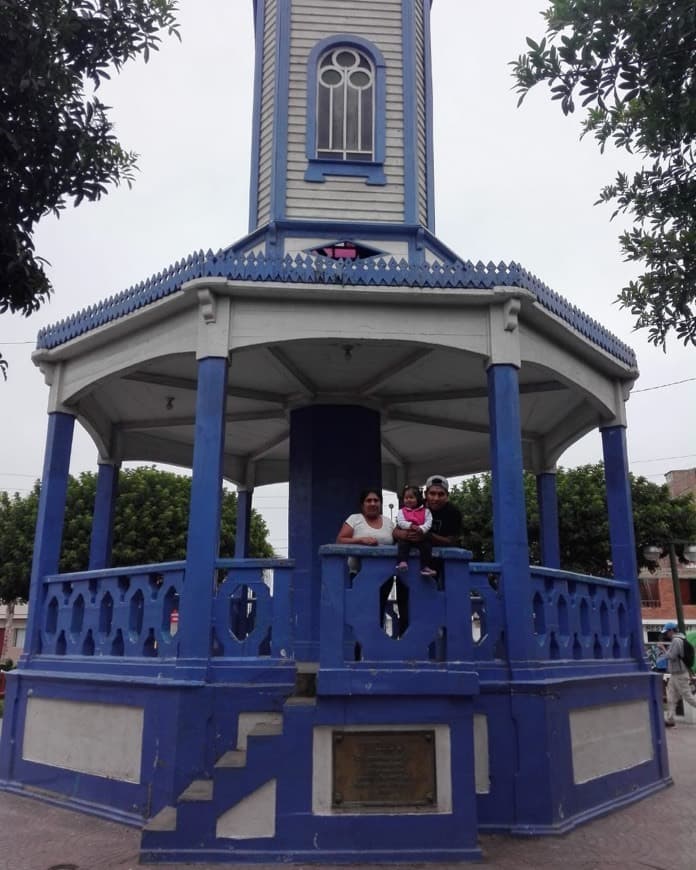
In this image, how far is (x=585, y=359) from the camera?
9.14 meters

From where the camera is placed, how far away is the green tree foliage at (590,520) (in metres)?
26.2

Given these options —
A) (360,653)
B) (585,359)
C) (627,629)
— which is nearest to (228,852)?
(360,653)

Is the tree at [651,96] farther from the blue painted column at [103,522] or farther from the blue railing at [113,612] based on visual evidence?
the blue painted column at [103,522]

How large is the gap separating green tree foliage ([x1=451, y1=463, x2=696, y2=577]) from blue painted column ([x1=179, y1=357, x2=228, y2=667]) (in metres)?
19.5


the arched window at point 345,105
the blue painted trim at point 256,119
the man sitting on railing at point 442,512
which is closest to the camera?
the man sitting on railing at point 442,512

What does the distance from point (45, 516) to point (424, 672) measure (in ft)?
16.4

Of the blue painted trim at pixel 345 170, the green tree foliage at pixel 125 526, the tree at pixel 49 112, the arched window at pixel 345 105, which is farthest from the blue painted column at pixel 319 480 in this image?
the green tree foliage at pixel 125 526

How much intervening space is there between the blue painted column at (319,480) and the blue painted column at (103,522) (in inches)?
110

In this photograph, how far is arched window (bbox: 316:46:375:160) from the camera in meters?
10.6

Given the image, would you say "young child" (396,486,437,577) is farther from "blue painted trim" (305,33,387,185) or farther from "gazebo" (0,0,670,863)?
"blue painted trim" (305,33,387,185)

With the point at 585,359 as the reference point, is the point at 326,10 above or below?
above

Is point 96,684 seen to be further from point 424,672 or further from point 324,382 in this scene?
point 324,382

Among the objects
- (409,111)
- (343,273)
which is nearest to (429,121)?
(409,111)

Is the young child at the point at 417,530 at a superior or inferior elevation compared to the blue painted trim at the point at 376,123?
inferior
